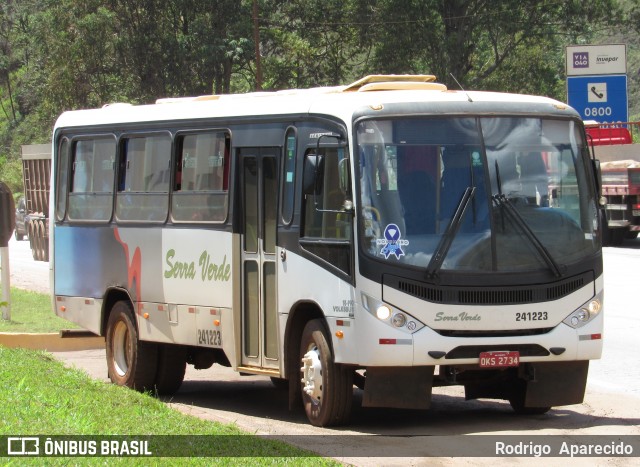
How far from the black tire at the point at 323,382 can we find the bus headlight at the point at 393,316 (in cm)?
69

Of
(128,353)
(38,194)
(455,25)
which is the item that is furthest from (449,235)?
(455,25)

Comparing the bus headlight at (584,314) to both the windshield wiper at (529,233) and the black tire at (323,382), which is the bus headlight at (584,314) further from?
the black tire at (323,382)

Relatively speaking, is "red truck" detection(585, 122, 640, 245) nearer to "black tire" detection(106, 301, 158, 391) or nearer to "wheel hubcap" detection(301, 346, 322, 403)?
"black tire" detection(106, 301, 158, 391)

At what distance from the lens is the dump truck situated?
36.0 m

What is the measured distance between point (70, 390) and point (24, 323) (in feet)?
24.9

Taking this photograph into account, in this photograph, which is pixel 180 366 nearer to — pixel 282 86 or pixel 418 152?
pixel 418 152

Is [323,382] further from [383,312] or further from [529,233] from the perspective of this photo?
[529,233]

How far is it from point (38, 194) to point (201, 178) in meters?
25.6

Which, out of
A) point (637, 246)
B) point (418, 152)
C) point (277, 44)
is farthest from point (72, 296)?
point (277, 44)

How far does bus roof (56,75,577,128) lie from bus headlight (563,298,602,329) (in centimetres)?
173

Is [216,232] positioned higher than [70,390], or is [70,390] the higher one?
[216,232]

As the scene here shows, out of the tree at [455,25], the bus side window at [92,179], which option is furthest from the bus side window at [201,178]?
the tree at [455,25]

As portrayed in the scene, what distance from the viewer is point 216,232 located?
472 inches

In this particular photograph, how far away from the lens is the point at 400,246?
32.2 ft
